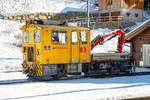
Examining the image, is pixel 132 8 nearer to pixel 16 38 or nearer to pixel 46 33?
pixel 16 38

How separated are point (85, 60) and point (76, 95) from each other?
5254 mm

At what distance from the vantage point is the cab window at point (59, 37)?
13586 mm

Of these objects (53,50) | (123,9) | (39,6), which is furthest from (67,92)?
(39,6)

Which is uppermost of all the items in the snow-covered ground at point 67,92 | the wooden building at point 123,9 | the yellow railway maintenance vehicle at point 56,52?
the wooden building at point 123,9

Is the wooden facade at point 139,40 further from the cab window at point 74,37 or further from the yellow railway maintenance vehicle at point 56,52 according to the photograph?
the cab window at point 74,37

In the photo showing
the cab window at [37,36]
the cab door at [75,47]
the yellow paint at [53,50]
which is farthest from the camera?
the cab door at [75,47]

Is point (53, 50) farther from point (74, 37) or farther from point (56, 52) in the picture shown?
point (74, 37)

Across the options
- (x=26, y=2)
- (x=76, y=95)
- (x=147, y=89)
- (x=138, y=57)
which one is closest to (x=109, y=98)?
(x=76, y=95)

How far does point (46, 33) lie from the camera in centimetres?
1330

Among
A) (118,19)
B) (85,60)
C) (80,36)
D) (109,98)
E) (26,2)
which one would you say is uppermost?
(26,2)

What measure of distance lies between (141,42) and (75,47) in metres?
10.00

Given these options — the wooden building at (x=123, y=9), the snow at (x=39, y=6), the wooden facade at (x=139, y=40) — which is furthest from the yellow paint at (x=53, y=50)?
the snow at (x=39, y=6)

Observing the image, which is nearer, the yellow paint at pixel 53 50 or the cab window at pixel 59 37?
the yellow paint at pixel 53 50

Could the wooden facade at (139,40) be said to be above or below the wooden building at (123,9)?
below
